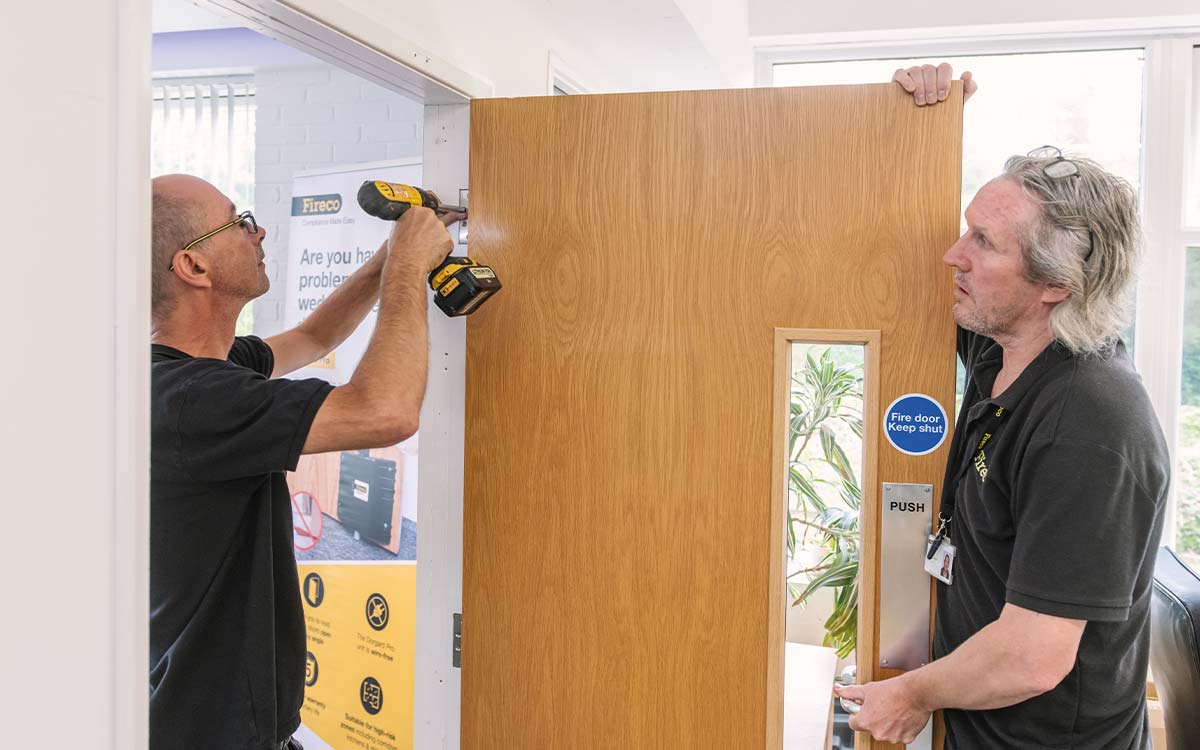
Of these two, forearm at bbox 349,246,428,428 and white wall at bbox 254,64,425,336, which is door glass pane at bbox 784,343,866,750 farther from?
white wall at bbox 254,64,425,336

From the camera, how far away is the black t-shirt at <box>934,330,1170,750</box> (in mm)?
1166

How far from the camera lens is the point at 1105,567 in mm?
1165

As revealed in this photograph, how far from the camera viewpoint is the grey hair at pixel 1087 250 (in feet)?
4.12

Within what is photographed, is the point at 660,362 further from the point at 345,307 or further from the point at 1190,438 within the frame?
the point at 1190,438

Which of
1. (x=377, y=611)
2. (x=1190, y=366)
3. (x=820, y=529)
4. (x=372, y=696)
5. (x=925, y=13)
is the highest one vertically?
(x=925, y=13)

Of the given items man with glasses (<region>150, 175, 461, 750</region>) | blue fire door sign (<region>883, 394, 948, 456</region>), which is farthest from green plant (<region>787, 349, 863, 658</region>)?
man with glasses (<region>150, 175, 461, 750</region>)

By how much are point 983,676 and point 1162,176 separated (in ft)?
7.49

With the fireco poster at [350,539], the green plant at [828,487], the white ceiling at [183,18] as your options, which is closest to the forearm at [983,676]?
the green plant at [828,487]

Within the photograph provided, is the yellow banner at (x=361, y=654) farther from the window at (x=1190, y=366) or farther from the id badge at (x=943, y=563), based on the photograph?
the window at (x=1190, y=366)

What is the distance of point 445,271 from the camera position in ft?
4.86

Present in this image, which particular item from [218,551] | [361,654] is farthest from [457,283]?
[361,654]

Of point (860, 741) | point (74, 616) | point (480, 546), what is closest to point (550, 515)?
point (480, 546)

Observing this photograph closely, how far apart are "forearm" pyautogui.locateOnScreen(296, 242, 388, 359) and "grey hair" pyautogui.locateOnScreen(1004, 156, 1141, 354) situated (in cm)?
117

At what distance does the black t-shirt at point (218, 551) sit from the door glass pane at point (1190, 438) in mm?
2808
